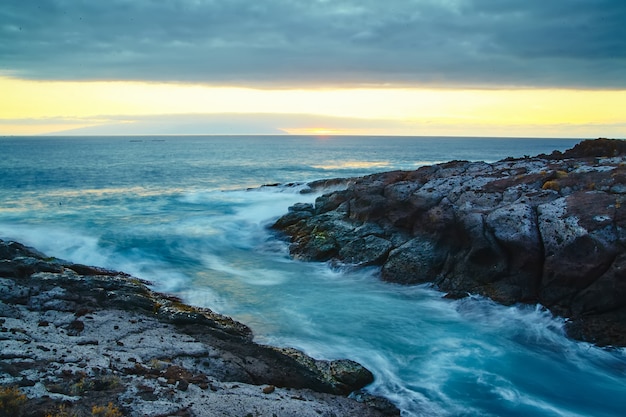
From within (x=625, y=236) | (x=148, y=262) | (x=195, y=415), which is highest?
(x=625, y=236)

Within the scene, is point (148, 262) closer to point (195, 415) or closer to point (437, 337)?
point (437, 337)

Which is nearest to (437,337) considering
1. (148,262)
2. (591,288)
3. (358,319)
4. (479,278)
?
(358,319)

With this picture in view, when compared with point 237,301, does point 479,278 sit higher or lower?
higher

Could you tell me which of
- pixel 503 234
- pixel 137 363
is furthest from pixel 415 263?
pixel 137 363

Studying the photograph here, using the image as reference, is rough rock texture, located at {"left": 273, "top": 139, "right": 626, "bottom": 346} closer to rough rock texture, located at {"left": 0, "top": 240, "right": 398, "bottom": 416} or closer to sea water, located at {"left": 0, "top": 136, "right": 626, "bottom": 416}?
sea water, located at {"left": 0, "top": 136, "right": 626, "bottom": 416}

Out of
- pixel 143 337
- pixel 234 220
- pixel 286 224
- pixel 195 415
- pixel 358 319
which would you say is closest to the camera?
pixel 195 415

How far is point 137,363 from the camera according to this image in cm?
1149

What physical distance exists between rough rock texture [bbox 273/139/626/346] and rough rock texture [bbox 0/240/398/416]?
9460mm

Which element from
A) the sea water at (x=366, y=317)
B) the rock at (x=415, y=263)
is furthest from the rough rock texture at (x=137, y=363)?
the rock at (x=415, y=263)

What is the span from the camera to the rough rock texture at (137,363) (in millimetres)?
9641

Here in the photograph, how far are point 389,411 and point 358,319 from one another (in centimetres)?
681

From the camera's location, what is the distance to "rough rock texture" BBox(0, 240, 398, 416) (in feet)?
31.6

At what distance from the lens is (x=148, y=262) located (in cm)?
2686

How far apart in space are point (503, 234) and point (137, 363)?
16191 millimetres
